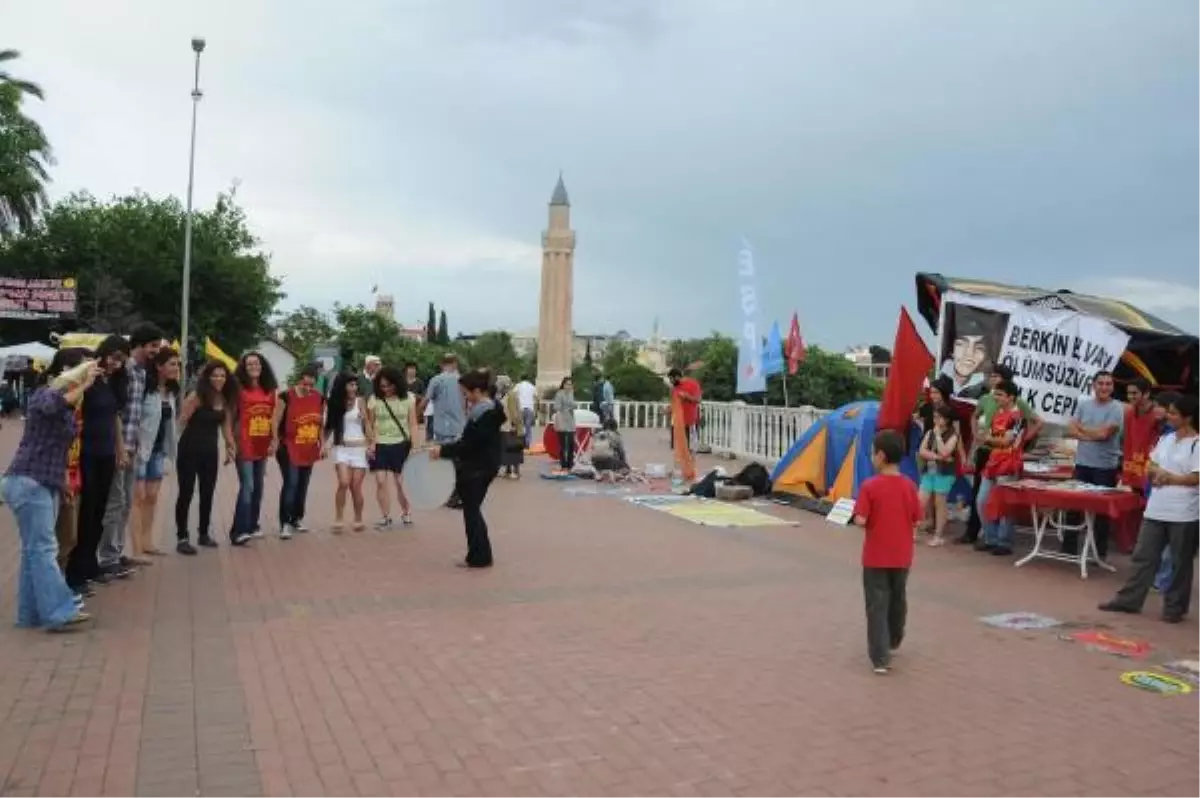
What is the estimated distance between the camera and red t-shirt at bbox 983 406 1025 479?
31.3 ft

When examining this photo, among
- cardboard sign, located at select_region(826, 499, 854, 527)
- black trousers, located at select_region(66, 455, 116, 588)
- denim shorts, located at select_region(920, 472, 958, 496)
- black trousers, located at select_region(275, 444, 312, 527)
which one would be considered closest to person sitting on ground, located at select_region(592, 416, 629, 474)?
cardboard sign, located at select_region(826, 499, 854, 527)

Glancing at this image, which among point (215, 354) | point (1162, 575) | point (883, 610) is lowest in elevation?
point (1162, 575)

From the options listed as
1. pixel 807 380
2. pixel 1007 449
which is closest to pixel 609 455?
pixel 1007 449

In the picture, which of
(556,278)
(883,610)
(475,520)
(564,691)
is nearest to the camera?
(564,691)

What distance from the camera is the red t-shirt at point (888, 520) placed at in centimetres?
589

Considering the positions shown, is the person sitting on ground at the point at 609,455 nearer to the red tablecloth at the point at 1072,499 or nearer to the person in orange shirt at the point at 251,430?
the person in orange shirt at the point at 251,430

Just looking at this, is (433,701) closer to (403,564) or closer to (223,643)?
(223,643)

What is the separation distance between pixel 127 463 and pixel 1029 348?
28.4 ft

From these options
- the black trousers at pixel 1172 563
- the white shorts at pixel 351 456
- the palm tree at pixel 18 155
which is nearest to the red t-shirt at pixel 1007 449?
the black trousers at pixel 1172 563

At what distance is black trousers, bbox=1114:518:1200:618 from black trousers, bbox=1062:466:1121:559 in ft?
6.61

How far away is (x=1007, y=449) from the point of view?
9562 millimetres

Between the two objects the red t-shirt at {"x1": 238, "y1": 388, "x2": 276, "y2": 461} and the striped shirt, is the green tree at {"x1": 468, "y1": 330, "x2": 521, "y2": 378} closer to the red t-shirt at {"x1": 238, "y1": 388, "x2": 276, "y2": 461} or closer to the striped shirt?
the red t-shirt at {"x1": 238, "y1": 388, "x2": 276, "y2": 461}

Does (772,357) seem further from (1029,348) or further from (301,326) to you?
(301,326)

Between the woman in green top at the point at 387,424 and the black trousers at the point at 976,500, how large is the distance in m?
5.76
